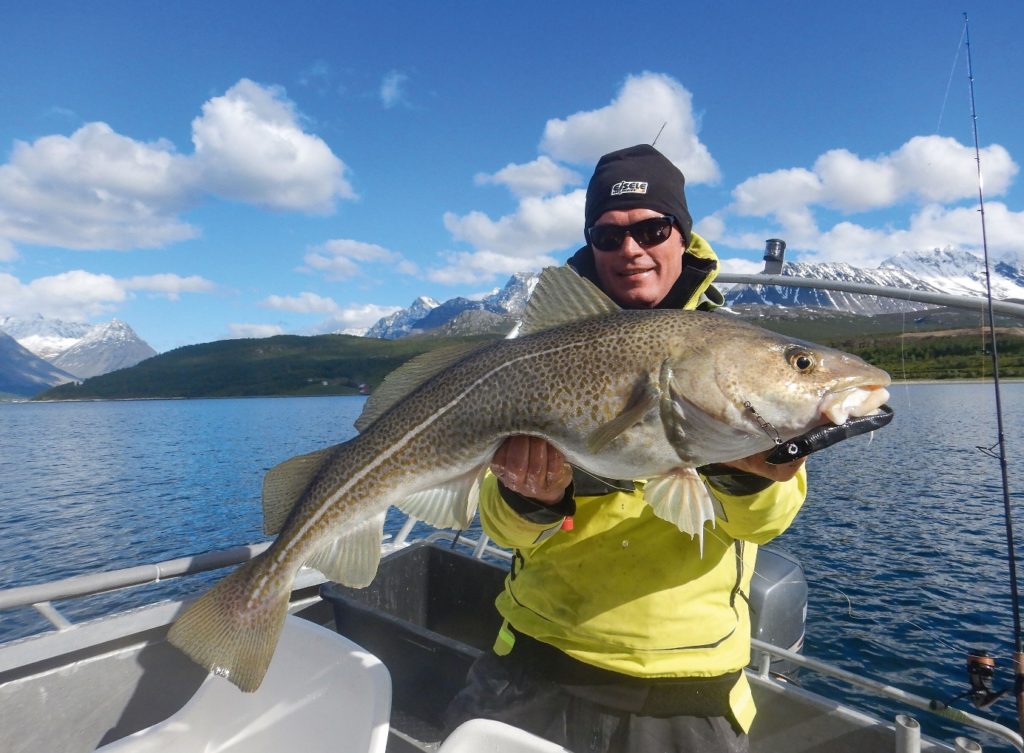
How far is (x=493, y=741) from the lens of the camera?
262 centimetres

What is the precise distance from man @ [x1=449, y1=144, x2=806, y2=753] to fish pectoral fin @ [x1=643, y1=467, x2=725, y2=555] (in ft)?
0.98

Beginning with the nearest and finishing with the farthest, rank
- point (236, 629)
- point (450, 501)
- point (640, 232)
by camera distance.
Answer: point (236, 629) → point (450, 501) → point (640, 232)

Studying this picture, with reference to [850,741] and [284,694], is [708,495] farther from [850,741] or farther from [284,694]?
[284,694]

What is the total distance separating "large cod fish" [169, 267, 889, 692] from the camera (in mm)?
2982

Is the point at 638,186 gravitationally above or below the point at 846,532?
above

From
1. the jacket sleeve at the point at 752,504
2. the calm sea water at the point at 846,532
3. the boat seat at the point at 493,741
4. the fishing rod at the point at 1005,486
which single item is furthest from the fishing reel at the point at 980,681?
the calm sea water at the point at 846,532

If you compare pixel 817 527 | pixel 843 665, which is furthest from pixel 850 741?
pixel 817 527

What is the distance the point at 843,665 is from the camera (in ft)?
40.6

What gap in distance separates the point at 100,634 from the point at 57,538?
26040 mm

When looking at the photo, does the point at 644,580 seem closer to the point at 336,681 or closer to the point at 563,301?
the point at 563,301

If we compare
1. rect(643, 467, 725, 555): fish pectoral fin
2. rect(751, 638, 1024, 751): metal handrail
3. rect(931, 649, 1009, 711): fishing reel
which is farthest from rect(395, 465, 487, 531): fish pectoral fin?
rect(931, 649, 1009, 711): fishing reel

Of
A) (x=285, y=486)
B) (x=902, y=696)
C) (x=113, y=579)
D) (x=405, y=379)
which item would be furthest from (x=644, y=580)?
(x=113, y=579)

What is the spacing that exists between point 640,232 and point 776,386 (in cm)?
165

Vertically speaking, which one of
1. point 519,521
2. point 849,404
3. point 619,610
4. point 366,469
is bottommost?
point 619,610
